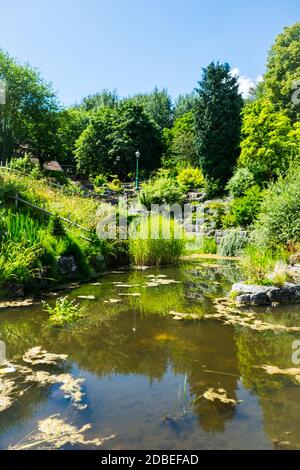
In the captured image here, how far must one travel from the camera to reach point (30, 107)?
29.0m

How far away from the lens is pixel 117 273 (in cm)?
1114

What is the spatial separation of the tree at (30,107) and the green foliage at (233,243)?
18.2 metres

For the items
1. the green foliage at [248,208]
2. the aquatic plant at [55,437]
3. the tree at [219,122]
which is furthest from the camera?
the tree at [219,122]

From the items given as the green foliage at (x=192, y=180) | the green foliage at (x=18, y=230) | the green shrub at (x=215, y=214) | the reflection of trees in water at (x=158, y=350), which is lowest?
the reflection of trees in water at (x=158, y=350)

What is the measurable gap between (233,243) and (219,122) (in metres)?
12.6

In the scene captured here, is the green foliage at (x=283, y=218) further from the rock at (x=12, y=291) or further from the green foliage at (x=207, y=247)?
the rock at (x=12, y=291)

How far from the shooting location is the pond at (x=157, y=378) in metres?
3.25

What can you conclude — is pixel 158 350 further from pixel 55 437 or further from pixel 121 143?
pixel 121 143

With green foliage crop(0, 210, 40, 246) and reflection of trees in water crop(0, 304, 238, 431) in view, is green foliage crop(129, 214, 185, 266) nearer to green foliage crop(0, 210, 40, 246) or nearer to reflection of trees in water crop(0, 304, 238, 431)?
green foliage crop(0, 210, 40, 246)

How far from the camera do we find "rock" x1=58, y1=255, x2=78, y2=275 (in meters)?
9.46

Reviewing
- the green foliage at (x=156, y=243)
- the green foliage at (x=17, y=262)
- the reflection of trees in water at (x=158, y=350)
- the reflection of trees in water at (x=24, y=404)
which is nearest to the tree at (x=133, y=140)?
the green foliage at (x=156, y=243)

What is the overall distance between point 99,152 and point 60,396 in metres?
32.5

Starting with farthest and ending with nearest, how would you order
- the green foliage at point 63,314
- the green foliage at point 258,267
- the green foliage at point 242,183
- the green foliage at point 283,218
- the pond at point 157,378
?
the green foliage at point 242,183, the green foliage at point 283,218, the green foliage at point 258,267, the green foliage at point 63,314, the pond at point 157,378

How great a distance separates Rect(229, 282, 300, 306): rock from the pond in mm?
349
